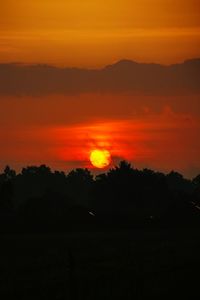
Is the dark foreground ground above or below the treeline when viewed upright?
below

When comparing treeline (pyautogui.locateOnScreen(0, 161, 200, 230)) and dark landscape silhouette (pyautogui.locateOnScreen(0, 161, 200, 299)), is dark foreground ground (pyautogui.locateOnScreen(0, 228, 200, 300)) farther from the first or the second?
treeline (pyautogui.locateOnScreen(0, 161, 200, 230))

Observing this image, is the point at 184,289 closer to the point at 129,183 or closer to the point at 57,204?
the point at 57,204

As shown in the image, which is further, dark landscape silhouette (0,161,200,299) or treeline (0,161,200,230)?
treeline (0,161,200,230)

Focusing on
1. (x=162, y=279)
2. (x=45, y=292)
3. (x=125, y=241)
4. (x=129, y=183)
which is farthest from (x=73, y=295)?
(x=129, y=183)

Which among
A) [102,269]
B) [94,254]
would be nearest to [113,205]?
[94,254]

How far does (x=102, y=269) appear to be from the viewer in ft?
106

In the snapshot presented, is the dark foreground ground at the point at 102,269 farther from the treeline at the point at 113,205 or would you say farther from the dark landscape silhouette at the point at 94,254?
the treeline at the point at 113,205

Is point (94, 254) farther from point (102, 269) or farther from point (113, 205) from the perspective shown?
point (113, 205)

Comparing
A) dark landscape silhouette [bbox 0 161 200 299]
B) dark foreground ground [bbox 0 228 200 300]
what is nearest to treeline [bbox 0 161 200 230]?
dark landscape silhouette [bbox 0 161 200 299]

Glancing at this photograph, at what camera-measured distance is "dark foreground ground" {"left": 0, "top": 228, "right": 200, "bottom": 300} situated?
1033 inches

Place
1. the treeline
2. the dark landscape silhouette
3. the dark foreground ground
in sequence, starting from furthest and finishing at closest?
the treeline → the dark landscape silhouette → the dark foreground ground

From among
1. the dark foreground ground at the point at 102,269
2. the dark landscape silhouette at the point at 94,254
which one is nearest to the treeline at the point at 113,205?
the dark landscape silhouette at the point at 94,254

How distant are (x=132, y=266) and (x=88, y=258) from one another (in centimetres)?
584

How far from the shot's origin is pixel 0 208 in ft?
311
